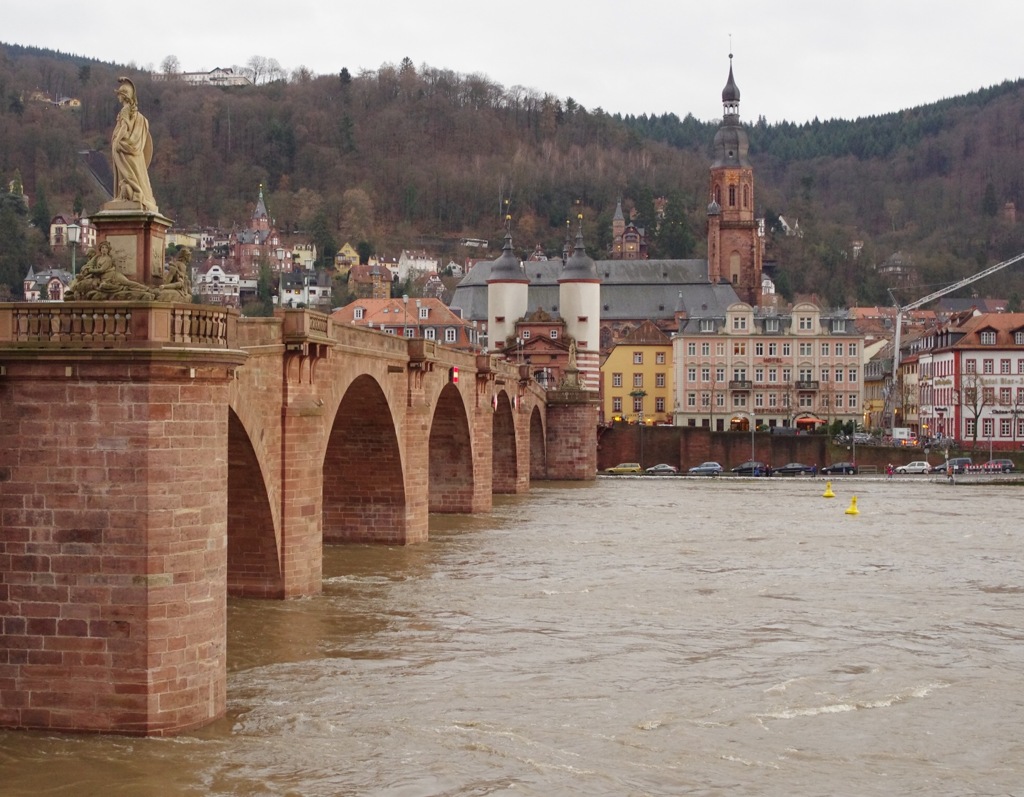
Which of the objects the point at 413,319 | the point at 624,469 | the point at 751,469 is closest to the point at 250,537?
the point at 624,469

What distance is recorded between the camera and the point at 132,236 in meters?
19.8

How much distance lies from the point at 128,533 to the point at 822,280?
166 metres

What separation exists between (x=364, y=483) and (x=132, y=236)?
2048cm

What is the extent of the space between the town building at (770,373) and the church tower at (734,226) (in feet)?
134

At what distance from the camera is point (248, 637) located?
24500mm

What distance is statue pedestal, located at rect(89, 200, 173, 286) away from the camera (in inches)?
778

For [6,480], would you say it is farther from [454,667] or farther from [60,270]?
[60,270]

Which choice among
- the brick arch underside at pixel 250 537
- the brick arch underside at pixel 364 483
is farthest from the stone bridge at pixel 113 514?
the brick arch underside at pixel 364 483

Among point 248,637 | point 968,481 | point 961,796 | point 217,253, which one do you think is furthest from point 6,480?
point 217,253

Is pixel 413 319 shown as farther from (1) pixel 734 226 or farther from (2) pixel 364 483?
(2) pixel 364 483

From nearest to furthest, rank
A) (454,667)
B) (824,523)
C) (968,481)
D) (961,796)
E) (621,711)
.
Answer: (961,796)
(621,711)
(454,667)
(824,523)
(968,481)

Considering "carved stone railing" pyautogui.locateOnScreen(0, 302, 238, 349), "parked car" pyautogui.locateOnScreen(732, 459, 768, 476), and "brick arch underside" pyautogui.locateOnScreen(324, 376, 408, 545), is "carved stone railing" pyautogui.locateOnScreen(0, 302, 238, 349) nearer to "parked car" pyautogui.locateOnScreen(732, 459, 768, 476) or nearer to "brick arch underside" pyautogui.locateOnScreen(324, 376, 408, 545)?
"brick arch underside" pyautogui.locateOnScreen(324, 376, 408, 545)

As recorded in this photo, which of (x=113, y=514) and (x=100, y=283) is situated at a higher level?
(x=100, y=283)

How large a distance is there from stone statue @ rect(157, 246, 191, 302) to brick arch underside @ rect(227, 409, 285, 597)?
8.28 metres
